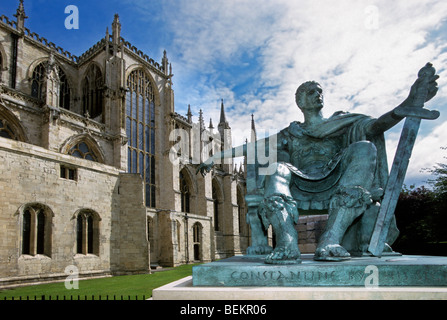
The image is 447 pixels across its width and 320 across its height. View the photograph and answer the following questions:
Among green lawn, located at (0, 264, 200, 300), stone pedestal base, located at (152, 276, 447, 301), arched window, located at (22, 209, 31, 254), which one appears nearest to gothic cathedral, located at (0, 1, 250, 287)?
arched window, located at (22, 209, 31, 254)

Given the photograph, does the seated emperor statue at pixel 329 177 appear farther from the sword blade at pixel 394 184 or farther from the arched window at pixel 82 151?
the arched window at pixel 82 151

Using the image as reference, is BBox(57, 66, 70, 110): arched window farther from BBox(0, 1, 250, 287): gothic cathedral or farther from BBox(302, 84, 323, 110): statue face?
BBox(302, 84, 323, 110): statue face

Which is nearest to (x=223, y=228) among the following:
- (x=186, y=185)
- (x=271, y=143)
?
(x=186, y=185)

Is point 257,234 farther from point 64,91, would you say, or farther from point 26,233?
point 64,91

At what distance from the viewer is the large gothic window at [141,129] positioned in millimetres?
29469

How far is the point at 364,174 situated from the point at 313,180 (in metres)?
0.51

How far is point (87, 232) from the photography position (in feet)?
52.5

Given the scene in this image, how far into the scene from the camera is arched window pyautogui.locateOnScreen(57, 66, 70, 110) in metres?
29.3

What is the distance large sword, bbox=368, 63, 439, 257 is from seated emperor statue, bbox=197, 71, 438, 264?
0.19 feet

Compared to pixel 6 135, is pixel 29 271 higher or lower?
lower

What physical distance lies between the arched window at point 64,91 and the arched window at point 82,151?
764 cm

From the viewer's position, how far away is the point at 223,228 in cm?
3950

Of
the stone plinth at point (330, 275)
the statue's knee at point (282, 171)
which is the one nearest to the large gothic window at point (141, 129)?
the statue's knee at point (282, 171)
